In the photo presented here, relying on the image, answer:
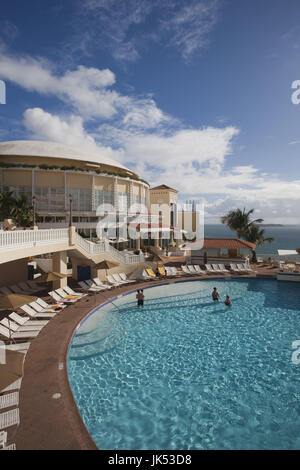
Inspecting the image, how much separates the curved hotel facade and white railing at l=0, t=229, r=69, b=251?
12.2m

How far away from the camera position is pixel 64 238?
17.6 m

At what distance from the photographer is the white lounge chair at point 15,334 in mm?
10477

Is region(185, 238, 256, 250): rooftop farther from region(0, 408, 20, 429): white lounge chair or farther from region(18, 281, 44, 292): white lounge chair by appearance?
region(0, 408, 20, 429): white lounge chair

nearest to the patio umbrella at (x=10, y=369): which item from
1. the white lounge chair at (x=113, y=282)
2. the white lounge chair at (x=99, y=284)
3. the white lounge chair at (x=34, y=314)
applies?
the white lounge chair at (x=34, y=314)

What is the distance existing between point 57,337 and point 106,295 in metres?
6.68

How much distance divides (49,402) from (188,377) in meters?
4.96

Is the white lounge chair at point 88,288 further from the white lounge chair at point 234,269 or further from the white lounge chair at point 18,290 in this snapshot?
the white lounge chair at point 234,269

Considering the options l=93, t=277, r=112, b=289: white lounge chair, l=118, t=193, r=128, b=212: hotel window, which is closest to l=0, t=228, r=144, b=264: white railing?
l=93, t=277, r=112, b=289: white lounge chair

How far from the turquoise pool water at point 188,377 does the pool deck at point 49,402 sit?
26.7 inches

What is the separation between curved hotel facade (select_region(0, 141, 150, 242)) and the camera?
28.7 metres

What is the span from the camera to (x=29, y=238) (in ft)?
46.8
